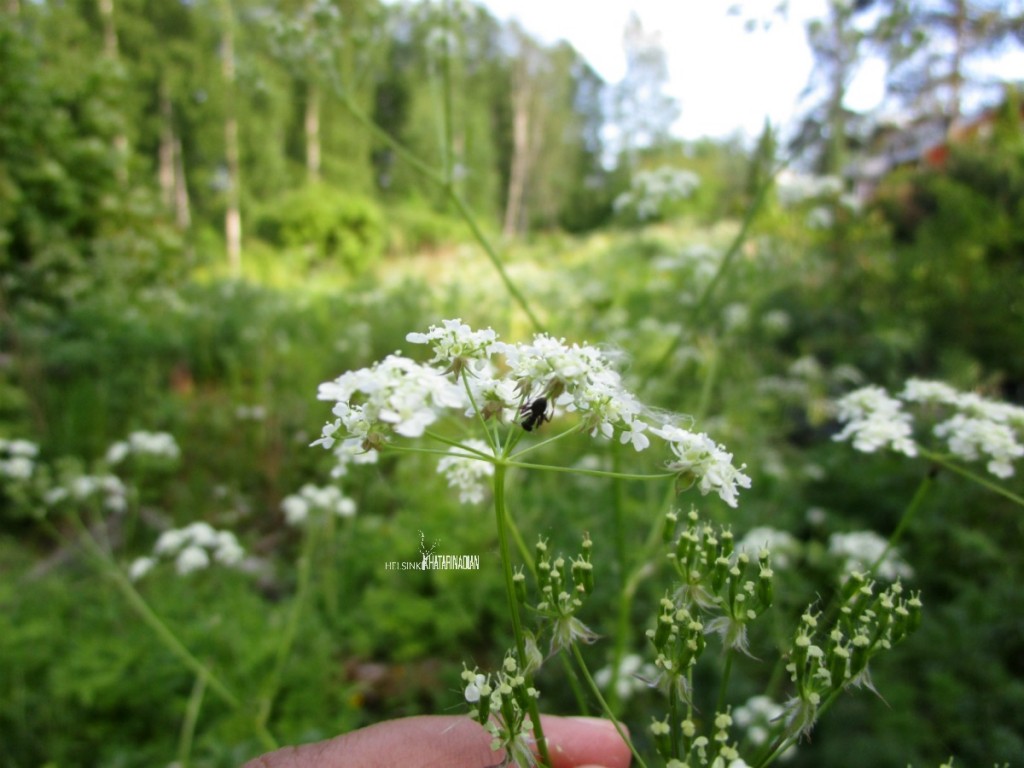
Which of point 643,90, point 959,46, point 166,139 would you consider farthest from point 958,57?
point 166,139

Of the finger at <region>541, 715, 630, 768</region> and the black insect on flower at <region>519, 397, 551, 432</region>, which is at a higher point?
the black insect on flower at <region>519, 397, 551, 432</region>

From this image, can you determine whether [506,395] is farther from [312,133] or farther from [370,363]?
[312,133]

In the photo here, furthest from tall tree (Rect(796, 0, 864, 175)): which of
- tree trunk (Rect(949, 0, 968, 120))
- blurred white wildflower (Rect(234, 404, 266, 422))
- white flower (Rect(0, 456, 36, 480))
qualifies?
tree trunk (Rect(949, 0, 968, 120))

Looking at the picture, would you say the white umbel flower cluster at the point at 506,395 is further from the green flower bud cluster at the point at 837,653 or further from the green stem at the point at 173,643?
the green stem at the point at 173,643

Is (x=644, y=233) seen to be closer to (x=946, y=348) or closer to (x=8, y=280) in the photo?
(x=946, y=348)

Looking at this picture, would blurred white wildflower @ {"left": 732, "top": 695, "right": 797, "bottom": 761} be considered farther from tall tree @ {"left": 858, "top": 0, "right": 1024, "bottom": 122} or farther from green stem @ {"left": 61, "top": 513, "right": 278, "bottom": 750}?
tall tree @ {"left": 858, "top": 0, "right": 1024, "bottom": 122}

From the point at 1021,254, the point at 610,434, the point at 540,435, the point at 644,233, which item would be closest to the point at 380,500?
the point at 540,435
